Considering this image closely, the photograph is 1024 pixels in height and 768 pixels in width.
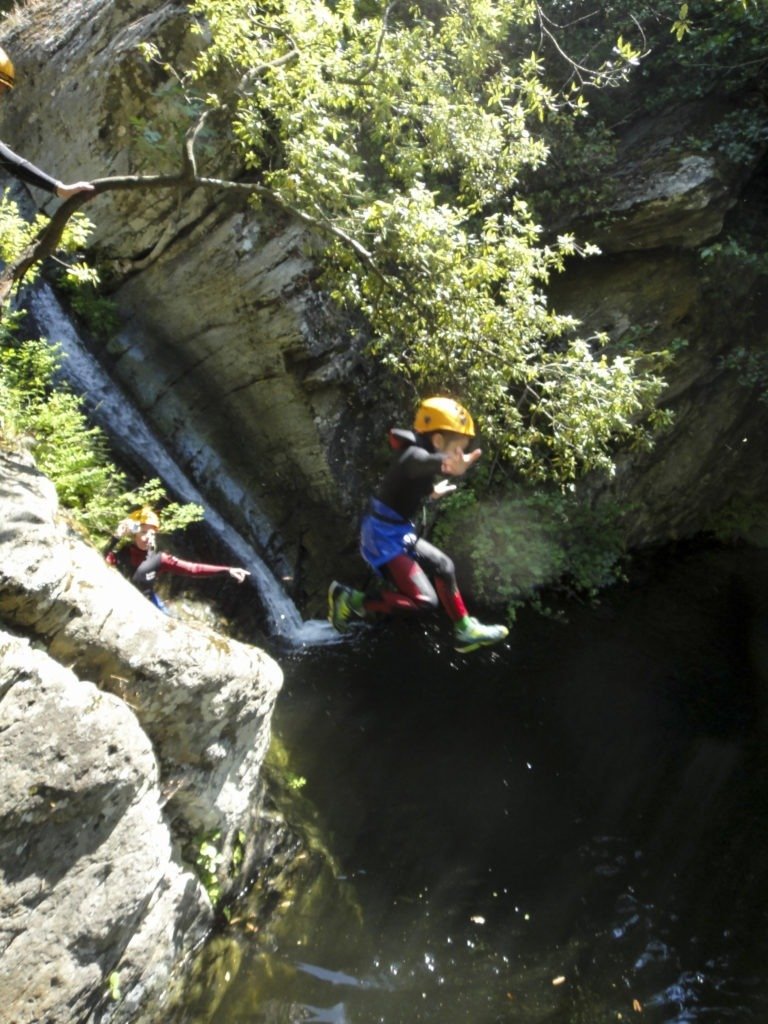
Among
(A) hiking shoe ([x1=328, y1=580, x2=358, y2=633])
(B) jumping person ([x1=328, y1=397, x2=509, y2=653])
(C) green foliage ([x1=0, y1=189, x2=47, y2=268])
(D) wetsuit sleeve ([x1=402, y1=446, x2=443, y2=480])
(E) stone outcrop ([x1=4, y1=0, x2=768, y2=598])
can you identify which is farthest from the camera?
(E) stone outcrop ([x1=4, y1=0, x2=768, y2=598])

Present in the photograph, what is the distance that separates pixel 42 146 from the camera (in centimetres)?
1032

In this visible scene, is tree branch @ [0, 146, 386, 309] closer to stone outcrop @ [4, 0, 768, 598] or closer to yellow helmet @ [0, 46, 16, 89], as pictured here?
yellow helmet @ [0, 46, 16, 89]

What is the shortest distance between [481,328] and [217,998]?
17.8ft

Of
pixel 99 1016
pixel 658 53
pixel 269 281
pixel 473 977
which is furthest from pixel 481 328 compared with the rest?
pixel 658 53

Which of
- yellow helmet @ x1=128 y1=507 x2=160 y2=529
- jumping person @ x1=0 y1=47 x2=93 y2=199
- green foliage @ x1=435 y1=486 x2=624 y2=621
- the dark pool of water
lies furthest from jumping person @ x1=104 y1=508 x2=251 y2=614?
green foliage @ x1=435 y1=486 x2=624 y2=621

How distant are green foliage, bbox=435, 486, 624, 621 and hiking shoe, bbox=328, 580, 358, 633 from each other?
111 inches

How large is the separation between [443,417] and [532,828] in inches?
151

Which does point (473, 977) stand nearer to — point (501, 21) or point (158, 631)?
point (158, 631)

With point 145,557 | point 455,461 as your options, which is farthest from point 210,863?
point 455,461

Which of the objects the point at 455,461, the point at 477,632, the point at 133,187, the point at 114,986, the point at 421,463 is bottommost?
the point at 477,632

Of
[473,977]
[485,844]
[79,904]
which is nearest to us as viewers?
[79,904]

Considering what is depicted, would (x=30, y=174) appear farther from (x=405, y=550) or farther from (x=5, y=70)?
(x=405, y=550)

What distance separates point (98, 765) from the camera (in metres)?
4.23

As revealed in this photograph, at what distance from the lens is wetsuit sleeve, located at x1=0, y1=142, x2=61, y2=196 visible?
499cm
